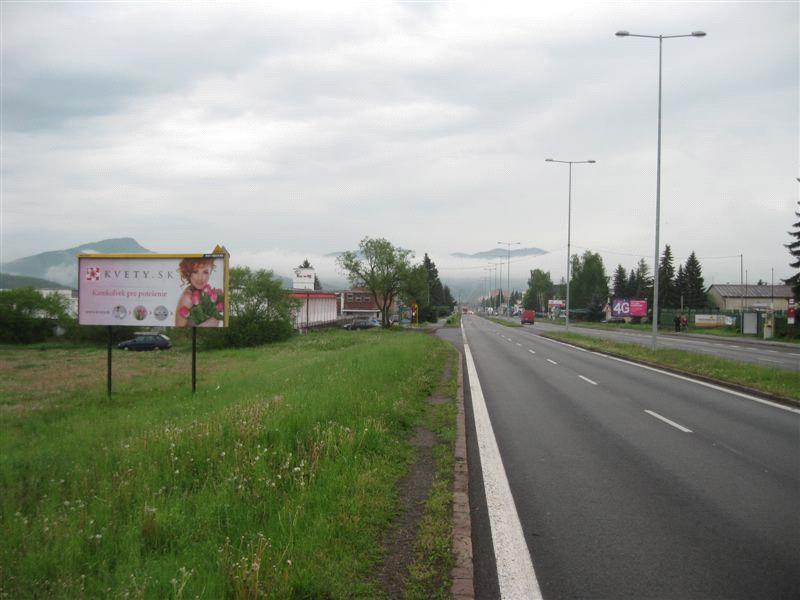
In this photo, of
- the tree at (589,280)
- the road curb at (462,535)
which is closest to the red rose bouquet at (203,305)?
the road curb at (462,535)

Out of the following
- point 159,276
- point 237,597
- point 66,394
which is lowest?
point 66,394

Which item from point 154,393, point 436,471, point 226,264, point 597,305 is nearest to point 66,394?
point 154,393

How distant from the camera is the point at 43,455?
28.9 ft

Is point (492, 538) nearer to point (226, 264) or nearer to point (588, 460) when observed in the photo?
point (588, 460)

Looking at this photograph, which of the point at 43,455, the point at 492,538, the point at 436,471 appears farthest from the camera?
the point at 43,455

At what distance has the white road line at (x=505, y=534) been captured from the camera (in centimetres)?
439

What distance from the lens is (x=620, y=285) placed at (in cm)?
13212

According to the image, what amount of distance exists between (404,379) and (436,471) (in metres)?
7.70

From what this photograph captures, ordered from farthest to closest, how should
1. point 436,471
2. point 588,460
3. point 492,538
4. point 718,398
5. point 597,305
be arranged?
point 597,305
point 718,398
point 588,460
point 436,471
point 492,538

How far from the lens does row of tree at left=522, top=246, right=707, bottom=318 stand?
9681 centimetres

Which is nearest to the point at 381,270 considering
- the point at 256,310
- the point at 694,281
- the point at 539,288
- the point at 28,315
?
Result: the point at 256,310

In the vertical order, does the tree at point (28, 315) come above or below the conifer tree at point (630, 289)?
below

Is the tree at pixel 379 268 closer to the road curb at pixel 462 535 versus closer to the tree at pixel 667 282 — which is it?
the tree at pixel 667 282

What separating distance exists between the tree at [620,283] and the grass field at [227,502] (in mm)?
128581
